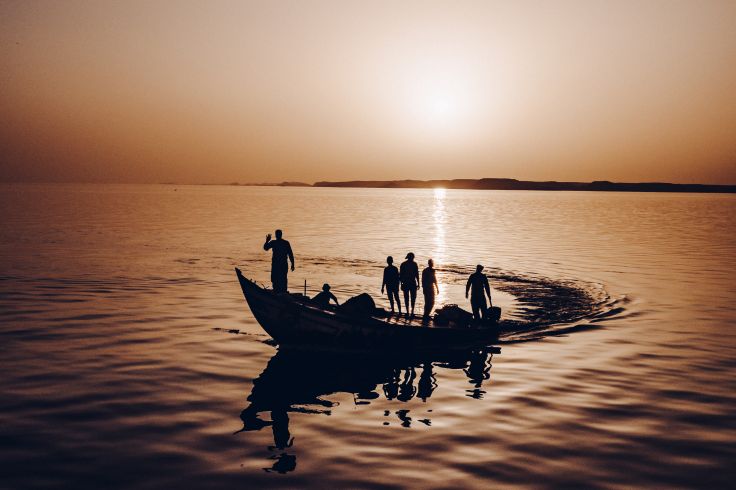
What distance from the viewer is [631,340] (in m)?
19.4

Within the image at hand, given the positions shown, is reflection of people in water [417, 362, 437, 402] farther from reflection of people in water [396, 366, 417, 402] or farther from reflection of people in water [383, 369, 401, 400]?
reflection of people in water [383, 369, 401, 400]

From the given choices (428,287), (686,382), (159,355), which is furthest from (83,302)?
(686,382)

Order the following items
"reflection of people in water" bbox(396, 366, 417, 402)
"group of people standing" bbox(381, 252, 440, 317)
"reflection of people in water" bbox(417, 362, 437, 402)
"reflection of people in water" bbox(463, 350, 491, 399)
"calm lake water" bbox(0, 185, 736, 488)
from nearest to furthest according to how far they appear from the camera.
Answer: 1. "calm lake water" bbox(0, 185, 736, 488)
2. "reflection of people in water" bbox(396, 366, 417, 402)
3. "reflection of people in water" bbox(417, 362, 437, 402)
4. "reflection of people in water" bbox(463, 350, 491, 399)
5. "group of people standing" bbox(381, 252, 440, 317)

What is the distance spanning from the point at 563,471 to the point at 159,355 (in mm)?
11166

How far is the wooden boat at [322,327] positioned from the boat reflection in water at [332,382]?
35cm

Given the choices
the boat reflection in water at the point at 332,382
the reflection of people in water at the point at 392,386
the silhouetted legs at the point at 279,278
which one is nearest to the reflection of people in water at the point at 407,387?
the boat reflection in water at the point at 332,382

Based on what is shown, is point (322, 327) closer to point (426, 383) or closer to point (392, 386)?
point (392, 386)

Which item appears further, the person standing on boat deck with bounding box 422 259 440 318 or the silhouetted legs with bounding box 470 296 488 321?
the person standing on boat deck with bounding box 422 259 440 318

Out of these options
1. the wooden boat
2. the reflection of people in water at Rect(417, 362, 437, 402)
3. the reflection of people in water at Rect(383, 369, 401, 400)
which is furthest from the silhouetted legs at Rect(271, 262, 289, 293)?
the reflection of people in water at Rect(417, 362, 437, 402)

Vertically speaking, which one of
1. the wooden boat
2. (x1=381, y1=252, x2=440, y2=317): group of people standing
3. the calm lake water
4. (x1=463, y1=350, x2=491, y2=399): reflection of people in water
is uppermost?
(x1=381, y1=252, x2=440, y2=317): group of people standing

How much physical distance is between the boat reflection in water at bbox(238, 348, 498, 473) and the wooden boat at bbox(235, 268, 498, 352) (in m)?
0.35

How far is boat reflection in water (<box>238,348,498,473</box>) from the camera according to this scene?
11.8 m

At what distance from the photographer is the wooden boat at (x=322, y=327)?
1670 cm

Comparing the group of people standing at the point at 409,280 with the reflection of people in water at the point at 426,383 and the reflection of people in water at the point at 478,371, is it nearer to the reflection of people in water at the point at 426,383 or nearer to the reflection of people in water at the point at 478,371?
the reflection of people in water at the point at 478,371
